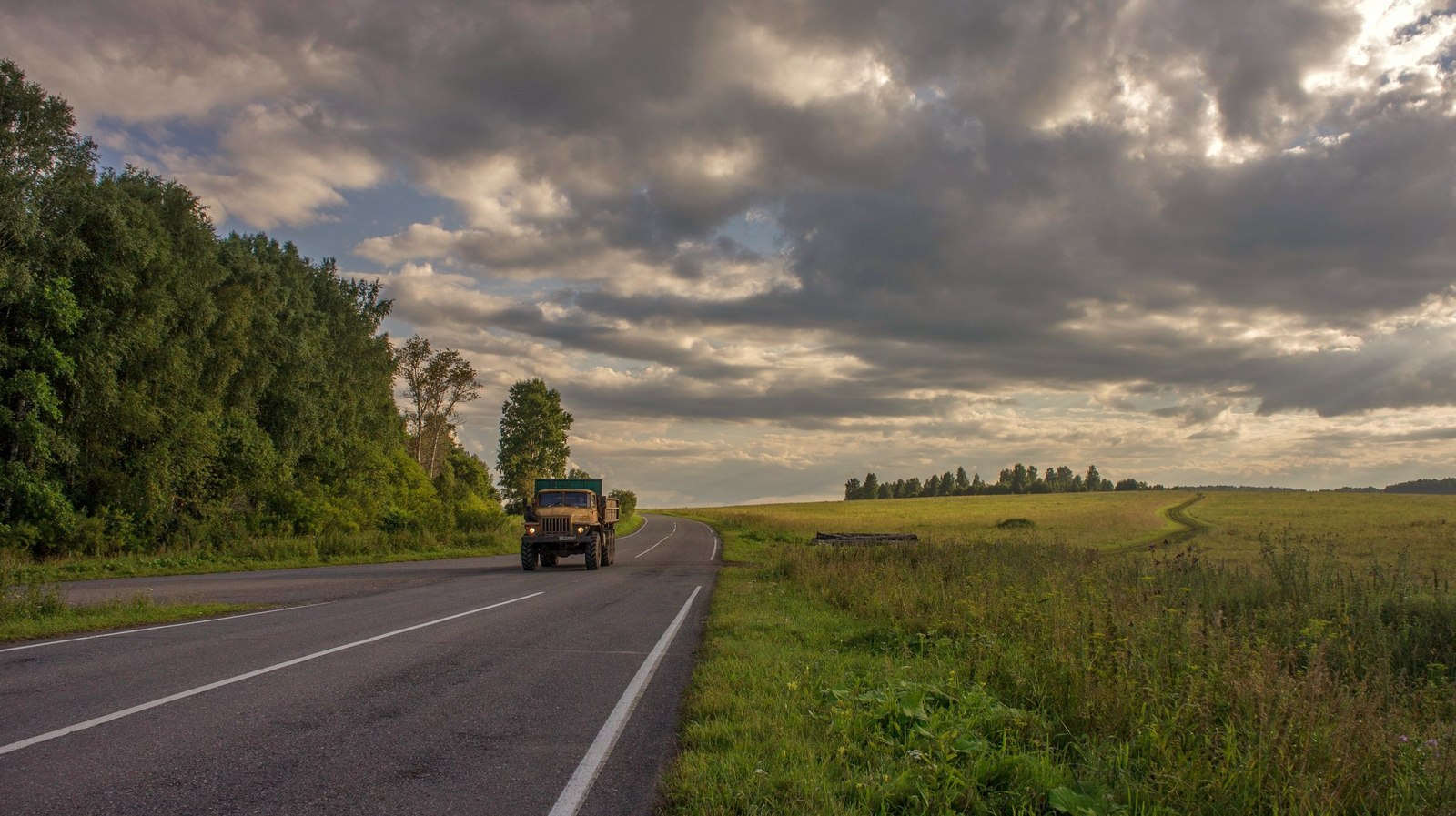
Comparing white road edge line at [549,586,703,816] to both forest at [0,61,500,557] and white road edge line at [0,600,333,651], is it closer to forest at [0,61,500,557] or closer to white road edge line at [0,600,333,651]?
white road edge line at [0,600,333,651]

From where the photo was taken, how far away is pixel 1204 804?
423cm

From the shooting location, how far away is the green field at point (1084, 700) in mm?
4406

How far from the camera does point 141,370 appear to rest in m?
28.6

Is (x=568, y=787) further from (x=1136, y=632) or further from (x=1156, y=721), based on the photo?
(x=1136, y=632)

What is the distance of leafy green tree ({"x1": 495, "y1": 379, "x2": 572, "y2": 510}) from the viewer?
77000mm

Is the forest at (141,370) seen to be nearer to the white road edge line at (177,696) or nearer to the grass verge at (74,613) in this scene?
the grass verge at (74,613)

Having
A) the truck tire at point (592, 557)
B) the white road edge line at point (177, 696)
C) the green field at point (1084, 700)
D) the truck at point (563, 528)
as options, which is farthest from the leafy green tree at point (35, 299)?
the green field at point (1084, 700)

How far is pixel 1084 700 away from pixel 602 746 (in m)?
3.56

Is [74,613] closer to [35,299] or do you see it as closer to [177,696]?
[177,696]

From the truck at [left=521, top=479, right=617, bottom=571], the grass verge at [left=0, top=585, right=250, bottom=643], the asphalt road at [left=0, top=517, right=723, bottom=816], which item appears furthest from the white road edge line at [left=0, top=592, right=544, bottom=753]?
the truck at [left=521, top=479, right=617, bottom=571]

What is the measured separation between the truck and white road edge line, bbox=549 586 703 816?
16013 millimetres

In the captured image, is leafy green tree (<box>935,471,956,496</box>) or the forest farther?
leafy green tree (<box>935,471,956,496</box>)

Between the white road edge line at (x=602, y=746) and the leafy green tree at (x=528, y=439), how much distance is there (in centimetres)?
6987

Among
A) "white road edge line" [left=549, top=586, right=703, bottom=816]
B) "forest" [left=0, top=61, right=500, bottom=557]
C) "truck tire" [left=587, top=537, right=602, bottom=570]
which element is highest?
"forest" [left=0, top=61, right=500, bottom=557]
